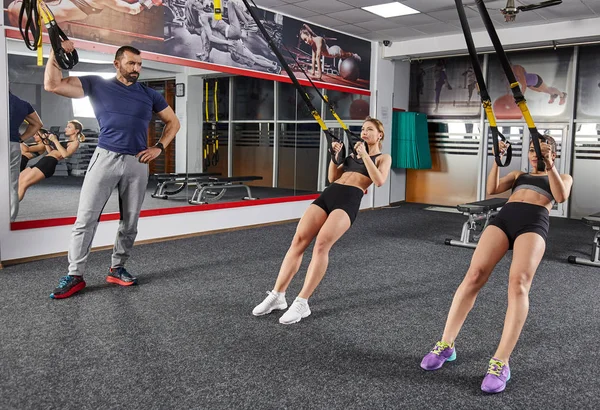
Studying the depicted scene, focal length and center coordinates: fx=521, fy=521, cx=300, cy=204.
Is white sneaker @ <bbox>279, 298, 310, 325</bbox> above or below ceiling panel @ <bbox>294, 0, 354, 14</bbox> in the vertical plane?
below

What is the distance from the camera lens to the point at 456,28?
713 cm

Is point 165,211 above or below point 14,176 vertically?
below

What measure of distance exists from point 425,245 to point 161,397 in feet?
12.6

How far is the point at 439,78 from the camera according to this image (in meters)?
8.90

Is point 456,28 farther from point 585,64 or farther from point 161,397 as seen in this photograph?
point 161,397

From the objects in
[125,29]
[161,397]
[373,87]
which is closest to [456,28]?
[373,87]

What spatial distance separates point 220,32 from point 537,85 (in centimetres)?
504

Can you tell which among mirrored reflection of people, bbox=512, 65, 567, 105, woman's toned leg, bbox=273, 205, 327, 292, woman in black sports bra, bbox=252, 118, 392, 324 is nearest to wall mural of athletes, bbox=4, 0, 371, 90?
woman in black sports bra, bbox=252, 118, 392, 324

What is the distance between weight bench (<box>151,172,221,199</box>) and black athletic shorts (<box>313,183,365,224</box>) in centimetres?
270

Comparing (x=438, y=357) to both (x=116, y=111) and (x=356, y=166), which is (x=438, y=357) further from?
(x=116, y=111)

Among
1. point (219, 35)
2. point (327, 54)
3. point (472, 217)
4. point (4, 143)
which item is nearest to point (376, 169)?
point (472, 217)

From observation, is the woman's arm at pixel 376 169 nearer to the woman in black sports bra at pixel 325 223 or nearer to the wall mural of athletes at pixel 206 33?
the woman in black sports bra at pixel 325 223

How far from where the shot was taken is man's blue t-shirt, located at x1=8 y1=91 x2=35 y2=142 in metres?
4.16

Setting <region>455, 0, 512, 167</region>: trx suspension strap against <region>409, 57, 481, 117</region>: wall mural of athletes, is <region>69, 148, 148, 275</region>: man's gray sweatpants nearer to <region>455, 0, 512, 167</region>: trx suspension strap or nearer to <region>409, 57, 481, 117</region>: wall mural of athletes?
<region>455, 0, 512, 167</region>: trx suspension strap
